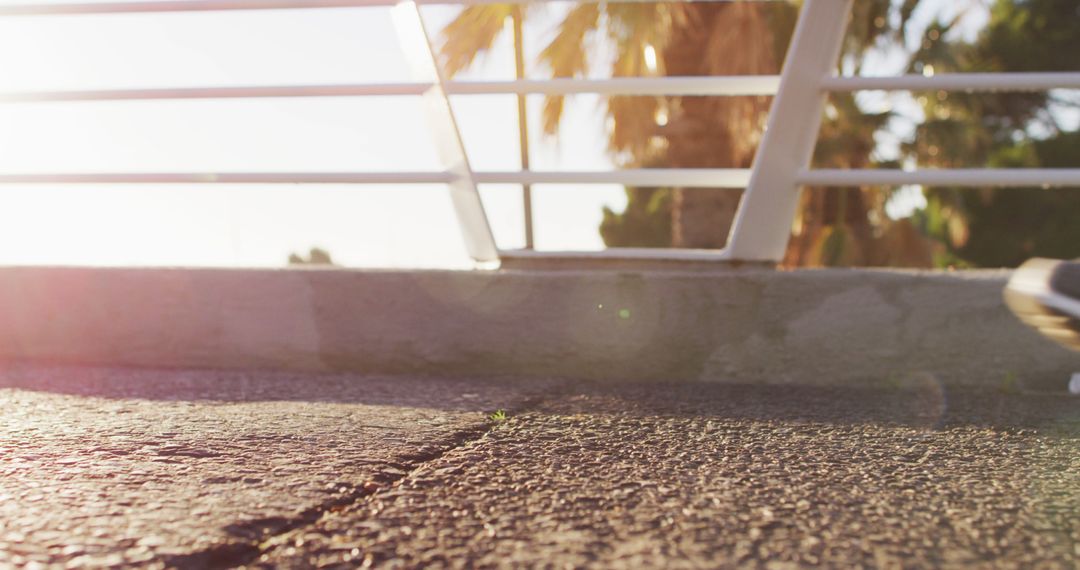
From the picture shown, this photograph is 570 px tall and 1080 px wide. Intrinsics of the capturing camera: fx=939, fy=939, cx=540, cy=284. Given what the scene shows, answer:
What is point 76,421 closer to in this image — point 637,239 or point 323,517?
point 323,517

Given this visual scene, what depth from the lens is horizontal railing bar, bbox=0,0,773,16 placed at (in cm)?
279

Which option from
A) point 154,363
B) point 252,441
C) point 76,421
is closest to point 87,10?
point 154,363

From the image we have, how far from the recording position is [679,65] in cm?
1062

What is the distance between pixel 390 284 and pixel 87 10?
130 cm

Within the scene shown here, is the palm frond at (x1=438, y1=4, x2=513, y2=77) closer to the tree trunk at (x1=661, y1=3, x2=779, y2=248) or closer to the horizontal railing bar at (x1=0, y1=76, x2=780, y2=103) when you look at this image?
the tree trunk at (x1=661, y1=3, x2=779, y2=248)

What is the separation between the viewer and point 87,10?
9.59 feet

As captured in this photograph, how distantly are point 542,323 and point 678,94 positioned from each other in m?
0.76

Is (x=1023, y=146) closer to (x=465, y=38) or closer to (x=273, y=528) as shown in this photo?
(x=465, y=38)

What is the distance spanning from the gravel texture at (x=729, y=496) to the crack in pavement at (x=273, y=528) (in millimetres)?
17

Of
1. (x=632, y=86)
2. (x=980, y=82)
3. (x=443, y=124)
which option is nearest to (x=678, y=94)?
(x=632, y=86)

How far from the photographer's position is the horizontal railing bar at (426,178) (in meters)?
2.67

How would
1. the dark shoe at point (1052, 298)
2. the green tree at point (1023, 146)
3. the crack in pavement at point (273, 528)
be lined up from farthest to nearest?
the green tree at point (1023, 146) → the dark shoe at point (1052, 298) → the crack in pavement at point (273, 528)

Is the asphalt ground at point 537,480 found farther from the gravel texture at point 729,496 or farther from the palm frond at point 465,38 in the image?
the palm frond at point 465,38

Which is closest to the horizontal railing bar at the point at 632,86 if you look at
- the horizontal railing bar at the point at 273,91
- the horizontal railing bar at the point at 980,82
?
the horizontal railing bar at the point at 273,91
